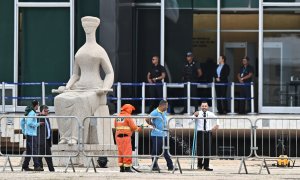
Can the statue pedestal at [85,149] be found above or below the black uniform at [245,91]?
below

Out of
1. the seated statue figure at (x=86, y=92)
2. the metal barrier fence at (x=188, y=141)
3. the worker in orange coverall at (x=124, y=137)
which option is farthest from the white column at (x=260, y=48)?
the worker in orange coverall at (x=124, y=137)

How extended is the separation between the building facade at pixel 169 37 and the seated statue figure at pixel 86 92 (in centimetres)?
873

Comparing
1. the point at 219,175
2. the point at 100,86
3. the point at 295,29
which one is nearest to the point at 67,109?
the point at 100,86

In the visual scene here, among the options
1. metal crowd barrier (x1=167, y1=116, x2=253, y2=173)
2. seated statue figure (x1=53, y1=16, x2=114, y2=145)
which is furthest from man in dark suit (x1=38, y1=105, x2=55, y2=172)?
metal crowd barrier (x1=167, y1=116, x2=253, y2=173)

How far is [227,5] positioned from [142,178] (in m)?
16.0

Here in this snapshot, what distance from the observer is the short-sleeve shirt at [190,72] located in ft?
132

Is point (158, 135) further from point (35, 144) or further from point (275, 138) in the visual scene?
point (275, 138)

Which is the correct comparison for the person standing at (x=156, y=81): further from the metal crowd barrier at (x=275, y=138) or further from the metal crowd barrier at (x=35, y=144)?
the metal crowd barrier at (x=275, y=138)

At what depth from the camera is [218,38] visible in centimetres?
4159

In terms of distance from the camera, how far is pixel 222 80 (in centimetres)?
4031

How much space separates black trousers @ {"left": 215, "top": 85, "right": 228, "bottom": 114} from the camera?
40375 mm

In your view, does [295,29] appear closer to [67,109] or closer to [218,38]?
[218,38]

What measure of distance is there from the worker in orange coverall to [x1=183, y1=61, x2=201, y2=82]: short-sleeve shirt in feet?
35.2

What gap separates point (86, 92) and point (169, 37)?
10.0m
